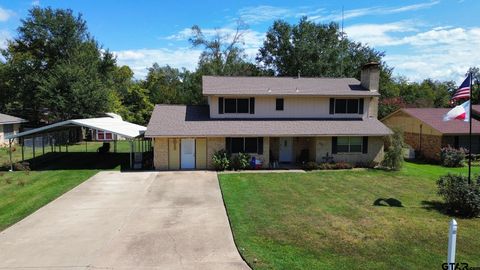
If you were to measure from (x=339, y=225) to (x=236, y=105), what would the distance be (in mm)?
13789

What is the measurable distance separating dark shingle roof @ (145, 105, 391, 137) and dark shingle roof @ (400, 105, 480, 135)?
6499mm

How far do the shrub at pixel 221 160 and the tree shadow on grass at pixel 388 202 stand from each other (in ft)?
29.9

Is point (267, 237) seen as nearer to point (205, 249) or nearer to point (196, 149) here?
point (205, 249)

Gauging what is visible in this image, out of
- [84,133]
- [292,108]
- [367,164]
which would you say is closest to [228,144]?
[292,108]

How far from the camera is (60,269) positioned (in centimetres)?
834

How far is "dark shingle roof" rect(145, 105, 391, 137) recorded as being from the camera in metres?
21.7

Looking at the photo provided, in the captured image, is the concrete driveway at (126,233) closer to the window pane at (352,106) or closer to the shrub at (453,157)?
the window pane at (352,106)

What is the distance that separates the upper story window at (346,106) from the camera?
25203mm

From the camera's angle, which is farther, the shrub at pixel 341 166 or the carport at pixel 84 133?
the shrub at pixel 341 166

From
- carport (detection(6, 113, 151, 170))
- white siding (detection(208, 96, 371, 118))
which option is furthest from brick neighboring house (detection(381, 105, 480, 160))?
carport (detection(6, 113, 151, 170))

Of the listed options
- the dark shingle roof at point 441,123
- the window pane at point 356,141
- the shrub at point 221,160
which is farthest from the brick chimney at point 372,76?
the shrub at point 221,160

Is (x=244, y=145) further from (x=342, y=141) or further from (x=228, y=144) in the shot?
(x=342, y=141)

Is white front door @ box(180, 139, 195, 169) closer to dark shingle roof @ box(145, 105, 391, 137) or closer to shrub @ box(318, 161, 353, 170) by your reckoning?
dark shingle roof @ box(145, 105, 391, 137)

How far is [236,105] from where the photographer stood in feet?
79.3
